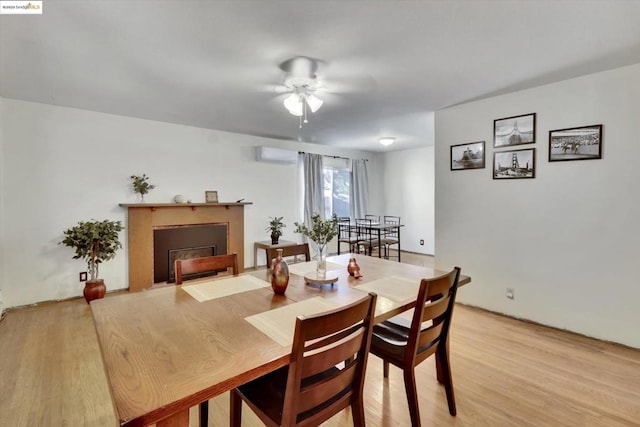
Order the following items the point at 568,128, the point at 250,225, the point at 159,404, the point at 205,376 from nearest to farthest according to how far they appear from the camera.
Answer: the point at 159,404 → the point at 205,376 → the point at 568,128 → the point at 250,225

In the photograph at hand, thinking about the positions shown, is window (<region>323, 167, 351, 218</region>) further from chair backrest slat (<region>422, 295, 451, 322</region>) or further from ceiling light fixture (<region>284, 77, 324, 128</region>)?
chair backrest slat (<region>422, 295, 451, 322</region>)

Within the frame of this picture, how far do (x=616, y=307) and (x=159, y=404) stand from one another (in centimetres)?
351

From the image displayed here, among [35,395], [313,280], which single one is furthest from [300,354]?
[35,395]

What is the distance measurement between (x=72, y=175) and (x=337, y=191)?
4.65 m

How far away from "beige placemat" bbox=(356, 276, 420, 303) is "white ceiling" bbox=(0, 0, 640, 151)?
1.62 m

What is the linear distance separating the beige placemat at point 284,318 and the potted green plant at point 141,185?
3.45 meters

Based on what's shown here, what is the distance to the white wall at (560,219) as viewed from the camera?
2.55 meters

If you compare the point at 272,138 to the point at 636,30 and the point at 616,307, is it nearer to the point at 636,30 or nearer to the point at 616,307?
the point at 636,30

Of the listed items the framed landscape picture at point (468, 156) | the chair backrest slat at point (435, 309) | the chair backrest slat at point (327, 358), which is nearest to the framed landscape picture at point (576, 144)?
the framed landscape picture at point (468, 156)

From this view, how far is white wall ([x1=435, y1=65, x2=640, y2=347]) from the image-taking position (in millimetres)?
2551

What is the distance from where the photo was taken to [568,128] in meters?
2.79

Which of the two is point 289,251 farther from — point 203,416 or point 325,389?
point 325,389

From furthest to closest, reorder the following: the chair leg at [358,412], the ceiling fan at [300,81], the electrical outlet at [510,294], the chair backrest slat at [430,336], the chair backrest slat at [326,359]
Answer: the electrical outlet at [510,294]
the ceiling fan at [300,81]
the chair backrest slat at [430,336]
the chair leg at [358,412]
the chair backrest slat at [326,359]

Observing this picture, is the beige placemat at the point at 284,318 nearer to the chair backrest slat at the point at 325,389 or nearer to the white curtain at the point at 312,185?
the chair backrest slat at the point at 325,389
